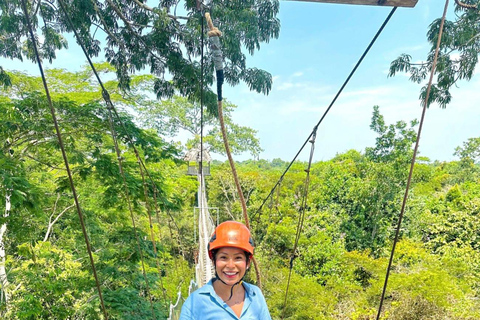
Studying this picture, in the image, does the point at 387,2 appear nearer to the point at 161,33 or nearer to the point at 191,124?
the point at 161,33

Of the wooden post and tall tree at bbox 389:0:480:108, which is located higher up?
tall tree at bbox 389:0:480:108

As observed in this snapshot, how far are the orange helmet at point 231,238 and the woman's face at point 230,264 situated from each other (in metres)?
0.02

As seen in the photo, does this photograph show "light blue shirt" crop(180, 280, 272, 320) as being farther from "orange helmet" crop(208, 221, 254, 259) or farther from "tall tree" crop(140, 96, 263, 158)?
"tall tree" crop(140, 96, 263, 158)

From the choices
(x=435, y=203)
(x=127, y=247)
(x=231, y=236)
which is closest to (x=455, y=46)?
(x=231, y=236)

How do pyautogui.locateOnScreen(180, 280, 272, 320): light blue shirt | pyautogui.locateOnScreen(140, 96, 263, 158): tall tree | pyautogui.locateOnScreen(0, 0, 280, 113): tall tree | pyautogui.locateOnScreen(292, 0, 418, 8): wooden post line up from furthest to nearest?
pyautogui.locateOnScreen(140, 96, 263, 158): tall tree < pyautogui.locateOnScreen(0, 0, 280, 113): tall tree < pyautogui.locateOnScreen(292, 0, 418, 8): wooden post < pyautogui.locateOnScreen(180, 280, 272, 320): light blue shirt

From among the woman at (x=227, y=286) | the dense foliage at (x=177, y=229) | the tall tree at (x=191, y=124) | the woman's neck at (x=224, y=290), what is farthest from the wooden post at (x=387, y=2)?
the tall tree at (x=191, y=124)

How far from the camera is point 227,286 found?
0.76 meters

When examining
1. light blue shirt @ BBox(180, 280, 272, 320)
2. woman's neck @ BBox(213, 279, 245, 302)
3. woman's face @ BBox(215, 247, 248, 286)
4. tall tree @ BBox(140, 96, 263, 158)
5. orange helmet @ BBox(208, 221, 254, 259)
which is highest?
tall tree @ BBox(140, 96, 263, 158)

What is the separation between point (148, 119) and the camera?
10430 millimetres

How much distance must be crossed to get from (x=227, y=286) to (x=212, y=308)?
63mm

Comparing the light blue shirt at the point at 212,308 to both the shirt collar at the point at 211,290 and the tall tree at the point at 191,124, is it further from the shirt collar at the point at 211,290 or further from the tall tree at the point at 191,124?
the tall tree at the point at 191,124

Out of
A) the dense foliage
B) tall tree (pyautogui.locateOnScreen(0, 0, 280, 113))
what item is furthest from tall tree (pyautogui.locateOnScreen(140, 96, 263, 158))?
tall tree (pyautogui.locateOnScreen(0, 0, 280, 113))

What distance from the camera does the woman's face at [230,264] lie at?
0.72m

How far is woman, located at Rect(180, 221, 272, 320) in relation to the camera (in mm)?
709
